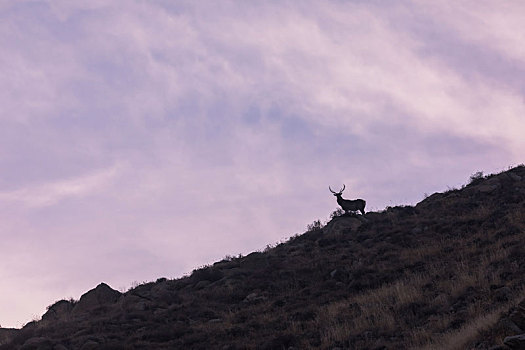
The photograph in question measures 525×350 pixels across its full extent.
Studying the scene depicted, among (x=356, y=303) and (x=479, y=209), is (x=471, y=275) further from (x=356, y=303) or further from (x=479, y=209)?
(x=479, y=209)

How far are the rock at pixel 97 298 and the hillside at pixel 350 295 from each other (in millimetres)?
65

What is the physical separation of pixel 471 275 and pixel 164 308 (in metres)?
11.3

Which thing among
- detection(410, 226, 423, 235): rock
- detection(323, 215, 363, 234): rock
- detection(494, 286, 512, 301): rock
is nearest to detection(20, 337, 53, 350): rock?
detection(494, 286, 512, 301): rock

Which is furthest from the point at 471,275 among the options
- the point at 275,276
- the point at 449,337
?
the point at 275,276

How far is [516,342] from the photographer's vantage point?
1019 centimetres

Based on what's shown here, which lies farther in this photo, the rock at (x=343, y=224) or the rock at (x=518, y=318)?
the rock at (x=343, y=224)

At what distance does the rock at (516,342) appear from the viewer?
10117 mm

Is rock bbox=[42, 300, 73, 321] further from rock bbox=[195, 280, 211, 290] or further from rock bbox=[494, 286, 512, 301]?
rock bbox=[494, 286, 512, 301]

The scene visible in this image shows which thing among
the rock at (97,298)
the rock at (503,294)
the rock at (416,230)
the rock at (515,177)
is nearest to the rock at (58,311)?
the rock at (97,298)

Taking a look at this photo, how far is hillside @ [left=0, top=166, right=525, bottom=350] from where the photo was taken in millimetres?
15930

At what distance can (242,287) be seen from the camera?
2606 cm

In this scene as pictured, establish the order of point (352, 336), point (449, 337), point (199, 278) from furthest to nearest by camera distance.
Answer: point (199, 278) < point (352, 336) < point (449, 337)

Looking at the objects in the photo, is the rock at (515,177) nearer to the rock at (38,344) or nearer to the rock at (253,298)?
the rock at (253,298)

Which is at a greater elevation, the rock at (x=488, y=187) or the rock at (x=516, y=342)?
the rock at (x=488, y=187)
